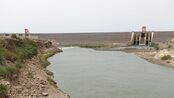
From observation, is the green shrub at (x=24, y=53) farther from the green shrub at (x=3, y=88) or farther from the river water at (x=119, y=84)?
the green shrub at (x=3, y=88)

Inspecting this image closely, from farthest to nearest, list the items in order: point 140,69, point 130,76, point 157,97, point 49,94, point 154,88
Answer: point 140,69, point 130,76, point 154,88, point 157,97, point 49,94

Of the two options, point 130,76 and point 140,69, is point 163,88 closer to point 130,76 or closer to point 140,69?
point 130,76

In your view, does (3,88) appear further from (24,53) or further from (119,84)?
(24,53)

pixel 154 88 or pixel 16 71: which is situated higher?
pixel 16 71

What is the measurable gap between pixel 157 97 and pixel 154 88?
3919 millimetres

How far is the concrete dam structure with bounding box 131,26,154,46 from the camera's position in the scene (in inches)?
3547

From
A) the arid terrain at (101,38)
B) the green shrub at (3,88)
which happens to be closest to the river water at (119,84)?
the green shrub at (3,88)

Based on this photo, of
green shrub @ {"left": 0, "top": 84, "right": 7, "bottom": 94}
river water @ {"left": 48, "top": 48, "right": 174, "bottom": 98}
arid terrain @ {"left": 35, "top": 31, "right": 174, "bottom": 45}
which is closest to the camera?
green shrub @ {"left": 0, "top": 84, "right": 7, "bottom": 94}

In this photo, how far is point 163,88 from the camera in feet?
94.4

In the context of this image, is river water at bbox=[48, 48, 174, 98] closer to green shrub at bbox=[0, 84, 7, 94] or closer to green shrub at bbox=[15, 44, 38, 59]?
green shrub at bbox=[15, 44, 38, 59]

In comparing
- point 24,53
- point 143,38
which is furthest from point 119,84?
point 143,38

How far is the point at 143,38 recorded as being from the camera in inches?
3605

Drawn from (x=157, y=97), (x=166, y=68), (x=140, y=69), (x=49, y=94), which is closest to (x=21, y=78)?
(x=49, y=94)

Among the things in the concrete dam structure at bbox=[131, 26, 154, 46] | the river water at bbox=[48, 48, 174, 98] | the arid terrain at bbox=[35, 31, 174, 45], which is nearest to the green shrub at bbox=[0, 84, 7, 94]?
the river water at bbox=[48, 48, 174, 98]
